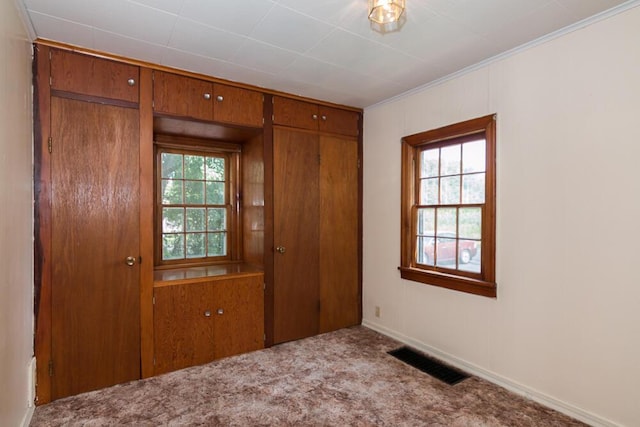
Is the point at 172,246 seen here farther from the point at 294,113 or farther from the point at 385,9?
the point at 385,9

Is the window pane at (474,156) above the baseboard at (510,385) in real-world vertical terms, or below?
above

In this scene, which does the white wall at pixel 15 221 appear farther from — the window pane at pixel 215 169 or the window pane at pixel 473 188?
the window pane at pixel 473 188

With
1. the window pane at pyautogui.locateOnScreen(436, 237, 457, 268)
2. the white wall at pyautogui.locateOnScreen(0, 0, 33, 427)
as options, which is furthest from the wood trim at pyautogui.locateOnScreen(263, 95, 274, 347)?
the white wall at pyautogui.locateOnScreen(0, 0, 33, 427)

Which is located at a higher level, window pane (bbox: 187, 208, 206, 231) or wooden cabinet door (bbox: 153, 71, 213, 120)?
wooden cabinet door (bbox: 153, 71, 213, 120)

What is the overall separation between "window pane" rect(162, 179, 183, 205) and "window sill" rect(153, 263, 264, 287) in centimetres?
72

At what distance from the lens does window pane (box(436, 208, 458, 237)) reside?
10.0 feet

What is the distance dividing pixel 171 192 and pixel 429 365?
3.05 metres

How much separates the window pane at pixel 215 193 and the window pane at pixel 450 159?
2406 mm

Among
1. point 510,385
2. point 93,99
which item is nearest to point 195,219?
point 93,99

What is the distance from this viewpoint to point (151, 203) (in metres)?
2.77

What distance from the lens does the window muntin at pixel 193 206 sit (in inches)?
138

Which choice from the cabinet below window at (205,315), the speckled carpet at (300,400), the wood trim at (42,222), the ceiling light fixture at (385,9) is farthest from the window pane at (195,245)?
the ceiling light fixture at (385,9)

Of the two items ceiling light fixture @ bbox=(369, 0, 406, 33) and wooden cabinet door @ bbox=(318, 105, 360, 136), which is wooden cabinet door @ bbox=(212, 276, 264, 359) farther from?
ceiling light fixture @ bbox=(369, 0, 406, 33)

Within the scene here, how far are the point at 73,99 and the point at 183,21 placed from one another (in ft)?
3.62
